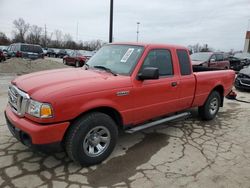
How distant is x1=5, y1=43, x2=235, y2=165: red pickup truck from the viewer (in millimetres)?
3111

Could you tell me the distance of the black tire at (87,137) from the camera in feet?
10.9

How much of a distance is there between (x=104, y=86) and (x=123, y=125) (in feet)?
2.81

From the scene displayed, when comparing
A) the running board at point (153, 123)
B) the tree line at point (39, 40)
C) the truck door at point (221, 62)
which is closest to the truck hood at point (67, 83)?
the running board at point (153, 123)

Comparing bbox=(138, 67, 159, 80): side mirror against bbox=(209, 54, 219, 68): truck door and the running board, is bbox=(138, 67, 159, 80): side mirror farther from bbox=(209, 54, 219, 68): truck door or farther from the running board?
bbox=(209, 54, 219, 68): truck door

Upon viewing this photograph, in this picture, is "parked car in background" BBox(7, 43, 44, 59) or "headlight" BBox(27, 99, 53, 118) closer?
"headlight" BBox(27, 99, 53, 118)

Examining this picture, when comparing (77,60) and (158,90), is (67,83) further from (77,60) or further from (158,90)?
(77,60)

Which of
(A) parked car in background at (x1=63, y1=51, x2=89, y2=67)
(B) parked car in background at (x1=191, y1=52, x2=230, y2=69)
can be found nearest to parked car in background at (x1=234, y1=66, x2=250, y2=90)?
(B) parked car in background at (x1=191, y1=52, x2=230, y2=69)

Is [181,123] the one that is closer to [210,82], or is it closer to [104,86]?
[210,82]

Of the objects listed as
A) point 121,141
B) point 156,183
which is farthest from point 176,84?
point 156,183

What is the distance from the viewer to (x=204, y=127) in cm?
566

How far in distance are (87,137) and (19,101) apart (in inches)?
42.7

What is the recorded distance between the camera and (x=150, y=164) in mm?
3791

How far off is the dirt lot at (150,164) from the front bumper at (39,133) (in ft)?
1.74

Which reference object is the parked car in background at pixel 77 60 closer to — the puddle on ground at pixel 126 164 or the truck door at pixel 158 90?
the truck door at pixel 158 90
